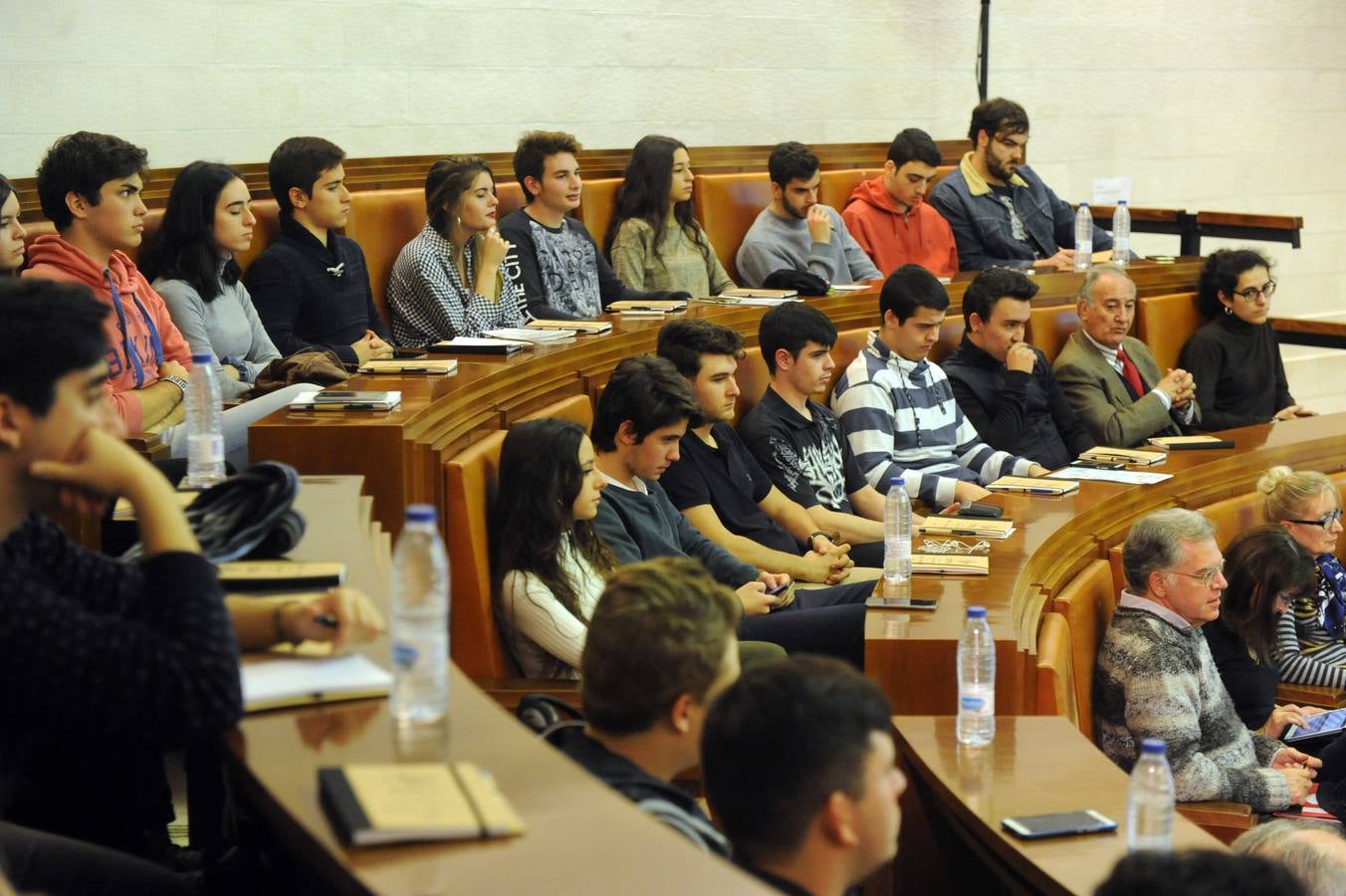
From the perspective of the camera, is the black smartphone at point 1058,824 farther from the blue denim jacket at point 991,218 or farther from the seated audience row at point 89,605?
the blue denim jacket at point 991,218

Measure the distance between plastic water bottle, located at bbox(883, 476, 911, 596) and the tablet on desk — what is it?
3.59ft

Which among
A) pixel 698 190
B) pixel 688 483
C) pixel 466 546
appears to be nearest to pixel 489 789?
pixel 466 546

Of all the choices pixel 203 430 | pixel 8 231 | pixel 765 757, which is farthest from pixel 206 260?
pixel 765 757

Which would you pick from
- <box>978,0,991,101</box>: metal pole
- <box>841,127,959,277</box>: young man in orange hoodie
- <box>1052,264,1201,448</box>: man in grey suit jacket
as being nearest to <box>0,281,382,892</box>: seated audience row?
<box>1052,264,1201,448</box>: man in grey suit jacket

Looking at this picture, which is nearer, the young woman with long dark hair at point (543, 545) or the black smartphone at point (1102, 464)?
the young woman with long dark hair at point (543, 545)

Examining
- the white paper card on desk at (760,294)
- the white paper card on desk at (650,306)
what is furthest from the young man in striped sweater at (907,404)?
the white paper card on desk at (650,306)

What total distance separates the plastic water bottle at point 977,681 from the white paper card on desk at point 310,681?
122 centimetres

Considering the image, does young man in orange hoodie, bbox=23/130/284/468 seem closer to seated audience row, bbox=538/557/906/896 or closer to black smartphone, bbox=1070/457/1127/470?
seated audience row, bbox=538/557/906/896

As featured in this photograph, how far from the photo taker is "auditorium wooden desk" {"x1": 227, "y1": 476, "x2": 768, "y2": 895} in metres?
1.10

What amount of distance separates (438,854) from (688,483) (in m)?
2.44

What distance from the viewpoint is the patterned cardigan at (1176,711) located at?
3.13 metres

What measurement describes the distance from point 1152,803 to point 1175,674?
1100 mm

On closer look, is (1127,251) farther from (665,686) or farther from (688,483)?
(665,686)

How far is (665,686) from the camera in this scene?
65.8 inches
